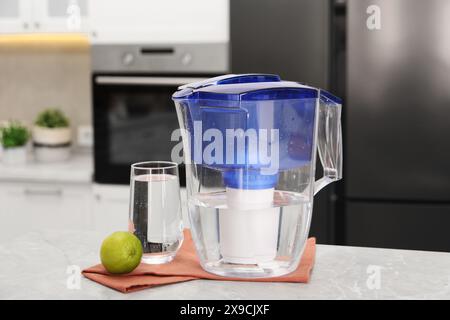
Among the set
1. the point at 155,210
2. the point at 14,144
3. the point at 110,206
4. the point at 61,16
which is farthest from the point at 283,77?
the point at 155,210

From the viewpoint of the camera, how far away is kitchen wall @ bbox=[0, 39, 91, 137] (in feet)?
10.6

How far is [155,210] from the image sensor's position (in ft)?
3.68

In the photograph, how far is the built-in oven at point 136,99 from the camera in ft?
8.34

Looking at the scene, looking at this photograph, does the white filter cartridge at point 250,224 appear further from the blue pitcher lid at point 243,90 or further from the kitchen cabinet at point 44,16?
the kitchen cabinet at point 44,16

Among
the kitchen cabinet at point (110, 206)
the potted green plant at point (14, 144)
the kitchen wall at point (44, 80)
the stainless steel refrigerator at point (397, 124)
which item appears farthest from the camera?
the kitchen wall at point (44, 80)

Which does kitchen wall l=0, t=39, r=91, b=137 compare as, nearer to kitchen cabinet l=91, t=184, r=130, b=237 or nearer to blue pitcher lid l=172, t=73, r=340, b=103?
kitchen cabinet l=91, t=184, r=130, b=237

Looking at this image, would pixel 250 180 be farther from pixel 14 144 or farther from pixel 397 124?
pixel 14 144

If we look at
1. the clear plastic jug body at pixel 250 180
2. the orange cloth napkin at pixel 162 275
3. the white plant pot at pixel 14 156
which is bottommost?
the white plant pot at pixel 14 156

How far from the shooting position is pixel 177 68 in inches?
100

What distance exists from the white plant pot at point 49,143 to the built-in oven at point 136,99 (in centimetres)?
35

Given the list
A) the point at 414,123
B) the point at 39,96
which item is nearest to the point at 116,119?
the point at 39,96

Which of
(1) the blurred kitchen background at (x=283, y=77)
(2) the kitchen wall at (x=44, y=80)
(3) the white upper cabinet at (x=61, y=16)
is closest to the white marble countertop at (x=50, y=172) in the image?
(1) the blurred kitchen background at (x=283, y=77)

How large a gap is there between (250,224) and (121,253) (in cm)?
20

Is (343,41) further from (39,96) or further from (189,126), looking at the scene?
(39,96)
